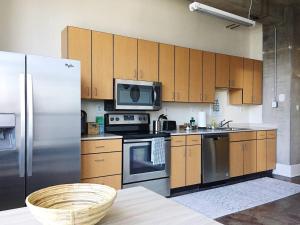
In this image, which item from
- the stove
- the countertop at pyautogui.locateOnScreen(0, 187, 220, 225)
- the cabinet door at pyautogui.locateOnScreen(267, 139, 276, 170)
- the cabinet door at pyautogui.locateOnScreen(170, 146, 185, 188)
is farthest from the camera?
the cabinet door at pyautogui.locateOnScreen(267, 139, 276, 170)

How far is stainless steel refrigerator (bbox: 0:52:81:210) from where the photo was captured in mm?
2277

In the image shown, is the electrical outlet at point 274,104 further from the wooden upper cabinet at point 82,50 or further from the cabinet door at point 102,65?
the wooden upper cabinet at point 82,50

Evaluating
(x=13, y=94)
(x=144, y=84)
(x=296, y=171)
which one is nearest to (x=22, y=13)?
(x=13, y=94)

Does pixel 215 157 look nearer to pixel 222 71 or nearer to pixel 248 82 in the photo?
pixel 222 71

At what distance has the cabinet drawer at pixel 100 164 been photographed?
2906 mm

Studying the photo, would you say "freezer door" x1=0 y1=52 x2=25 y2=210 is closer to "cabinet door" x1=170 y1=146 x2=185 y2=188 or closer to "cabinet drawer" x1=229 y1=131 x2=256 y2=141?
"cabinet door" x1=170 y1=146 x2=185 y2=188

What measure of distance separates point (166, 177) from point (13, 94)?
2212 millimetres

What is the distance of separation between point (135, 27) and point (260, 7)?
2183mm

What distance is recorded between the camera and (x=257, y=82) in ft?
16.9

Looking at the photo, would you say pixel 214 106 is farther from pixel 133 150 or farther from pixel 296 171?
pixel 133 150

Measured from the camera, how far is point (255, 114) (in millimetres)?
5406

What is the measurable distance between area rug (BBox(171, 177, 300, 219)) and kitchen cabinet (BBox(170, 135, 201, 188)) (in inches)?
8.5

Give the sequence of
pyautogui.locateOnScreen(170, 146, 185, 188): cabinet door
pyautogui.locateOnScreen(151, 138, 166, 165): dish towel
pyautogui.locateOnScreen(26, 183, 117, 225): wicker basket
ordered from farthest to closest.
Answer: pyautogui.locateOnScreen(170, 146, 185, 188): cabinet door, pyautogui.locateOnScreen(151, 138, 166, 165): dish towel, pyautogui.locateOnScreen(26, 183, 117, 225): wicker basket

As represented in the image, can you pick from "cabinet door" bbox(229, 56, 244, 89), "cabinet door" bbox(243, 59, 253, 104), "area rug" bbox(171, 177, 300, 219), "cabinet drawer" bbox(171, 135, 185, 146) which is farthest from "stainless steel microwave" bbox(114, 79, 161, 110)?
"cabinet door" bbox(243, 59, 253, 104)
